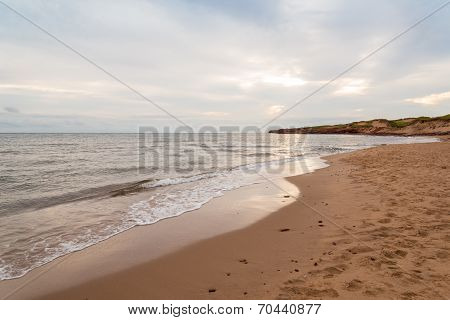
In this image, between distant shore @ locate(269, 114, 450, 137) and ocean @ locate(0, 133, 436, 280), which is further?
distant shore @ locate(269, 114, 450, 137)

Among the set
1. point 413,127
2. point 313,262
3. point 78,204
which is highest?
point 413,127

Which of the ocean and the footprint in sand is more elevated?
the footprint in sand

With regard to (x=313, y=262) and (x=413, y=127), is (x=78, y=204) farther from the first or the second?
(x=413, y=127)

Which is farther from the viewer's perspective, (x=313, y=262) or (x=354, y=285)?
(x=313, y=262)

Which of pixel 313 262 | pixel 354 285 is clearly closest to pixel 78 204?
pixel 313 262

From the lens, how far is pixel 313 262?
17.2 feet

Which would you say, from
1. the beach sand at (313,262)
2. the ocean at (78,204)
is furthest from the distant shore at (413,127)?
the beach sand at (313,262)

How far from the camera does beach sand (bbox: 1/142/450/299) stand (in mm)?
4266

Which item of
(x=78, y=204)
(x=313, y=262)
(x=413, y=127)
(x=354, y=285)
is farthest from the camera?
(x=413, y=127)

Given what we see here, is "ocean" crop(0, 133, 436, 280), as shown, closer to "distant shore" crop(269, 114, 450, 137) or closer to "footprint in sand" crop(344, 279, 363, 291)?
"footprint in sand" crop(344, 279, 363, 291)

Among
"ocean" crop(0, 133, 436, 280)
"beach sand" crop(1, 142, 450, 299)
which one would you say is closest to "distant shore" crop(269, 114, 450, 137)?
"ocean" crop(0, 133, 436, 280)
